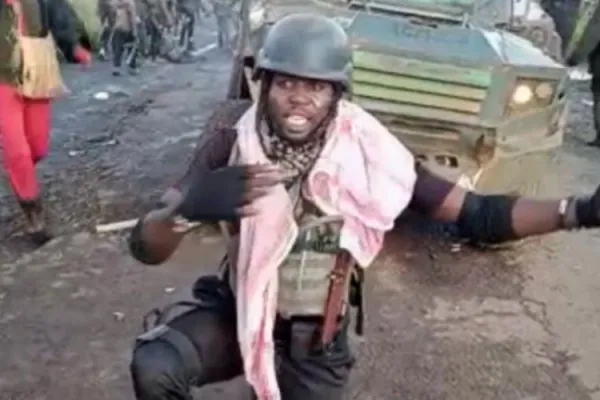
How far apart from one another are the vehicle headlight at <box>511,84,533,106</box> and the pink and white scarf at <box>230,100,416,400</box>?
11.0 feet

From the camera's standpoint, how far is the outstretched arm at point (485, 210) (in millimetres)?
3318

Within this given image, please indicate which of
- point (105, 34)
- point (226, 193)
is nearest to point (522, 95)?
point (226, 193)

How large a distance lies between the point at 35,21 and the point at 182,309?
3.66m

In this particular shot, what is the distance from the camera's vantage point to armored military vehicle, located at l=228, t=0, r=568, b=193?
6.42 m

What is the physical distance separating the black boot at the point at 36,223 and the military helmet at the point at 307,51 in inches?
148

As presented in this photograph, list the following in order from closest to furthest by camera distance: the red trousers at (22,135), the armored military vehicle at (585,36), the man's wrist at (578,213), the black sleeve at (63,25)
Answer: the man's wrist at (578,213) < the red trousers at (22,135) < the black sleeve at (63,25) < the armored military vehicle at (585,36)

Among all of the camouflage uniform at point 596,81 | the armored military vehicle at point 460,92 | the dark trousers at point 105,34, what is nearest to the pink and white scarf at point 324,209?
the armored military vehicle at point 460,92

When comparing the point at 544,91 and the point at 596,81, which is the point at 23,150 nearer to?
the point at 544,91

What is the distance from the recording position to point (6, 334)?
5.41 meters

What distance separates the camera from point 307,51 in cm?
313

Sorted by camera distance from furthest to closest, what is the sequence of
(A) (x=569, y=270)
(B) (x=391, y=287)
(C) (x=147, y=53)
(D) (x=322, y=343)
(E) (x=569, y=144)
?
(C) (x=147, y=53)
(E) (x=569, y=144)
(A) (x=569, y=270)
(B) (x=391, y=287)
(D) (x=322, y=343)

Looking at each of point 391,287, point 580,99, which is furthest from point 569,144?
point 391,287

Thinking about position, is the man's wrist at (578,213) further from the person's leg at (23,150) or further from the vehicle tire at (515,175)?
the person's leg at (23,150)

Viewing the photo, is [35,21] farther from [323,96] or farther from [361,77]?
[323,96]
